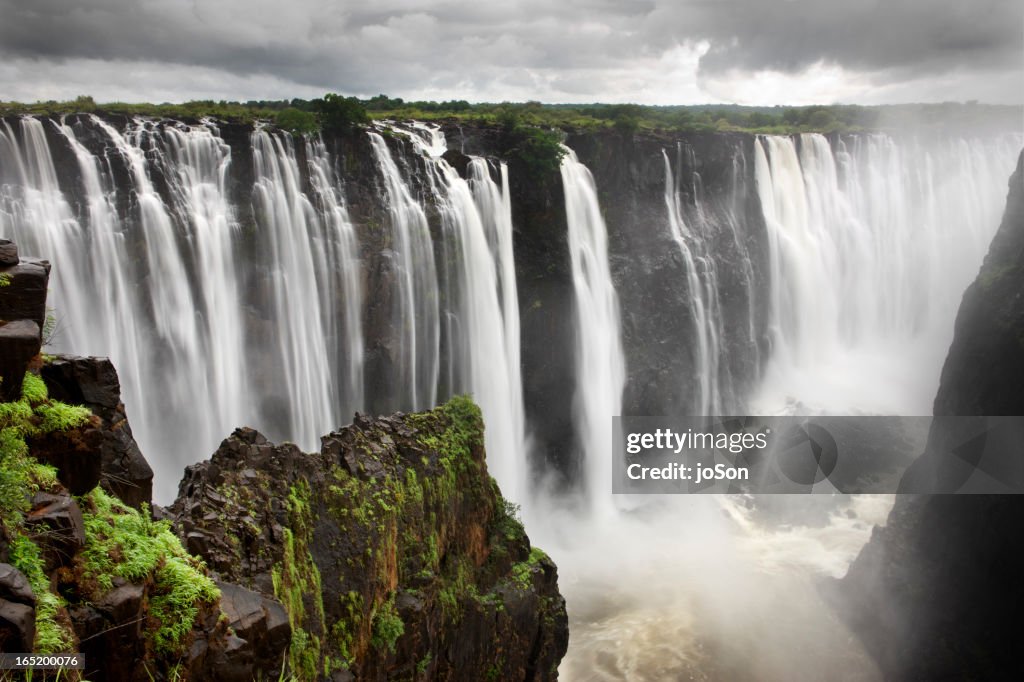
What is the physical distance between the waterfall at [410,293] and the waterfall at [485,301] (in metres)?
0.78

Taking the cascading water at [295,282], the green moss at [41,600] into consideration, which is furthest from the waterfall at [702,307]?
the green moss at [41,600]

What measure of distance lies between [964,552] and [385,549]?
55.4ft

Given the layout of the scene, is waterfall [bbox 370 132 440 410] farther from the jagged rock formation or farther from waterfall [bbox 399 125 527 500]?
the jagged rock formation

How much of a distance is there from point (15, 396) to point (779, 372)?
36974mm

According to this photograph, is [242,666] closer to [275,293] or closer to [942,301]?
[275,293]

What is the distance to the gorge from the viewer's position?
828 inches

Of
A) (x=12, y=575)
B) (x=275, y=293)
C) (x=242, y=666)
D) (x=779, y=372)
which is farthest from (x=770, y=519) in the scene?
(x=12, y=575)

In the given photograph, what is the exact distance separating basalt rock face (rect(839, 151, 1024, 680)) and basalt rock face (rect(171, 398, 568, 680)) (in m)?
11.3

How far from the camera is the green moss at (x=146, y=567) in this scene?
6109mm

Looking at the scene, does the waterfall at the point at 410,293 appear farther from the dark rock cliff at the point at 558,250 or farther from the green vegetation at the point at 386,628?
the green vegetation at the point at 386,628

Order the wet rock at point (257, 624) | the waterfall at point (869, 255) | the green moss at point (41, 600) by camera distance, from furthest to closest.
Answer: the waterfall at point (869, 255)
the wet rock at point (257, 624)
the green moss at point (41, 600)

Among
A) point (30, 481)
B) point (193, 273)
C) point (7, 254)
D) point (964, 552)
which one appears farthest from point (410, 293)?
point (30, 481)

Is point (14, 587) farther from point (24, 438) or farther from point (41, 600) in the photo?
point (24, 438)

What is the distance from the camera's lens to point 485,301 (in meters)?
28.0
